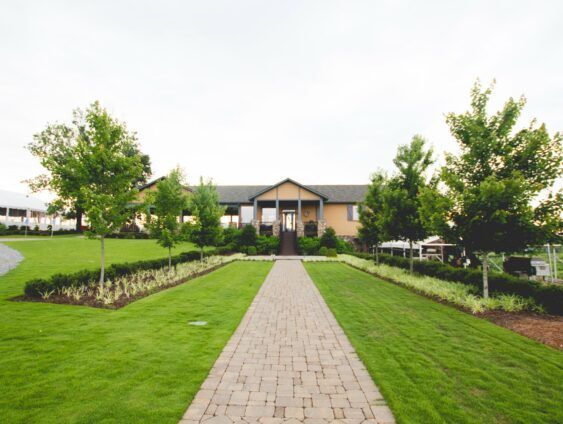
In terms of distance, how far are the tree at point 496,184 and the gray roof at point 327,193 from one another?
2483 cm

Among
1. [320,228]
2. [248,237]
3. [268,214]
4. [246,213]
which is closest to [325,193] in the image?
[320,228]

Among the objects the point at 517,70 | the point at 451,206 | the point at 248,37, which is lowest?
the point at 451,206

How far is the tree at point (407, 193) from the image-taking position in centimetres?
1341

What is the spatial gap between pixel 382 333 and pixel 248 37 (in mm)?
16062

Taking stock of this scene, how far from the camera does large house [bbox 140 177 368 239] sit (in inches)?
1243

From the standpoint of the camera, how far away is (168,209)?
14.7 metres

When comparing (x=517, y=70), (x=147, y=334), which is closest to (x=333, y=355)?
(x=147, y=334)

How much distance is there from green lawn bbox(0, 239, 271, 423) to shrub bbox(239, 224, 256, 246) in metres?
20.1

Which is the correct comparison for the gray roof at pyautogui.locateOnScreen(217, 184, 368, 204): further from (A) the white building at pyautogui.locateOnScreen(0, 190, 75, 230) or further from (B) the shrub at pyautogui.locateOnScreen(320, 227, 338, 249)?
(A) the white building at pyautogui.locateOnScreen(0, 190, 75, 230)

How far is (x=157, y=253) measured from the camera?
22.4 metres

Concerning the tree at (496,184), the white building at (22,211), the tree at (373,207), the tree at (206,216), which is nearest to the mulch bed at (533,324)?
the tree at (496,184)

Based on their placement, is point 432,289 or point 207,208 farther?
point 207,208

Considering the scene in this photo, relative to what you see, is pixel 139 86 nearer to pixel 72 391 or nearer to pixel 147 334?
pixel 147 334

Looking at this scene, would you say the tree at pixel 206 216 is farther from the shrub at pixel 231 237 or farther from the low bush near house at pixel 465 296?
the shrub at pixel 231 237
